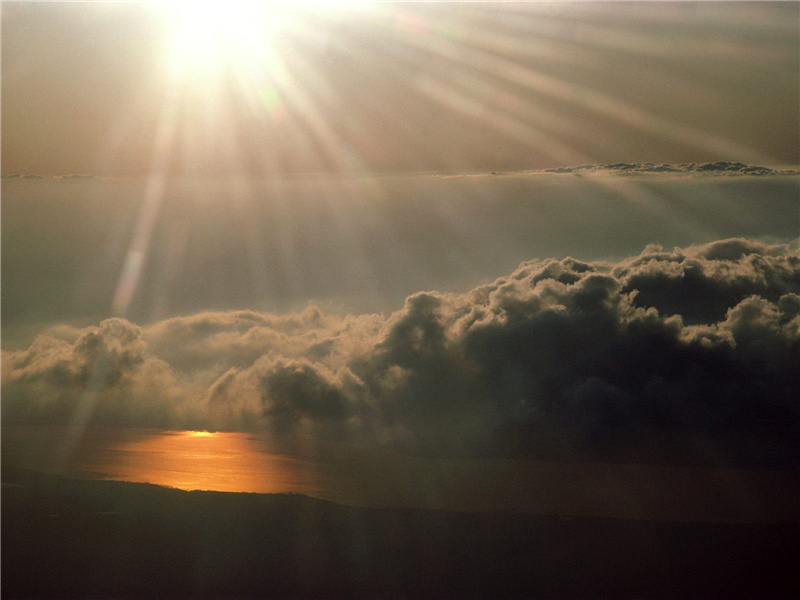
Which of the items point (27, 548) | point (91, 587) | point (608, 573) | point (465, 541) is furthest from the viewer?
point (465, 541)

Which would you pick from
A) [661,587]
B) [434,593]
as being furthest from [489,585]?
[661,587]

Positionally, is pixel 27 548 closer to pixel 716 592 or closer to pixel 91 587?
pixel 91 587

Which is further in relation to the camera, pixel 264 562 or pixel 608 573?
pixel 608 573

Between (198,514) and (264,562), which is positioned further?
(198,514)

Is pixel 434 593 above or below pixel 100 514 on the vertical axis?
below

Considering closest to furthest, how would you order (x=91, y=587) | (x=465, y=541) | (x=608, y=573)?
(x=91, y=587)
(x=608, y=573)
(x=465, y=541)

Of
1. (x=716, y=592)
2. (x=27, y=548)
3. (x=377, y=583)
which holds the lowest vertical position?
(x=716, y=592)

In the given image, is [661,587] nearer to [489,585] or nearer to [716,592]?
[716,592]

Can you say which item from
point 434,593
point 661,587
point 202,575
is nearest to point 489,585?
point 434,593

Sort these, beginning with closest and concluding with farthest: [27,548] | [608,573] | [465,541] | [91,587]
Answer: [91,587]
[27,548]
[608,573]
[465,541]
